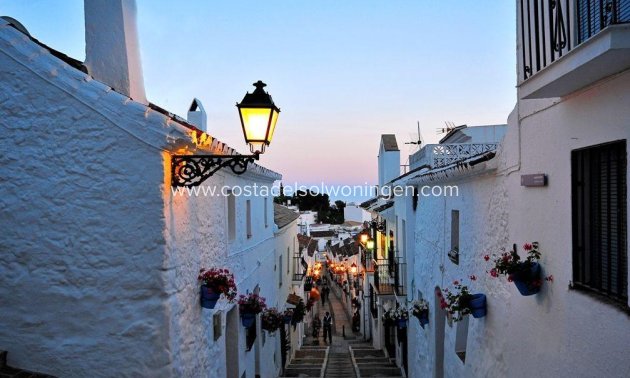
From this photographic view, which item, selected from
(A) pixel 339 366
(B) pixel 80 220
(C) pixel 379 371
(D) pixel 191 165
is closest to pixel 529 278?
(D) pixel 191 165

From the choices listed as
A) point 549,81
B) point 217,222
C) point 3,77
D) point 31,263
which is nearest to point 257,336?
point 217,222

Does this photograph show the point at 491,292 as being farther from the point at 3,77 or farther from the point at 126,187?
the point at 3,77

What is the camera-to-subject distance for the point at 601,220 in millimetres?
4195

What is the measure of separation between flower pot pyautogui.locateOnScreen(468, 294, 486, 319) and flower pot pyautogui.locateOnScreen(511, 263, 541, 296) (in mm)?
1814

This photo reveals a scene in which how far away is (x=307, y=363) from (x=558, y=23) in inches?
666

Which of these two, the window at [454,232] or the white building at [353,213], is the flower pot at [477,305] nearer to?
the window at [454,232]

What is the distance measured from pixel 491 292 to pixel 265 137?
396cm

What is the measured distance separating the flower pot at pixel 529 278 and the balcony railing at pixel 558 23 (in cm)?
200

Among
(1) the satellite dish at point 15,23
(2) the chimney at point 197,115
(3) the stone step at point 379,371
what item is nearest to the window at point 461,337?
(2) the chimney at point 197,115

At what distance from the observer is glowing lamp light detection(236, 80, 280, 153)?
5020 mm

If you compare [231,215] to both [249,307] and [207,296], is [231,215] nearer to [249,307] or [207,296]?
[249,307]

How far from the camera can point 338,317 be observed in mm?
35531

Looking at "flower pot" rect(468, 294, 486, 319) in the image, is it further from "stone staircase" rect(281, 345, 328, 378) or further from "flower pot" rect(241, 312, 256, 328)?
"stone staircase" rect(281, 345, 328, 378)

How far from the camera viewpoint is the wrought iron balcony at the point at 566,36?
3.29m
